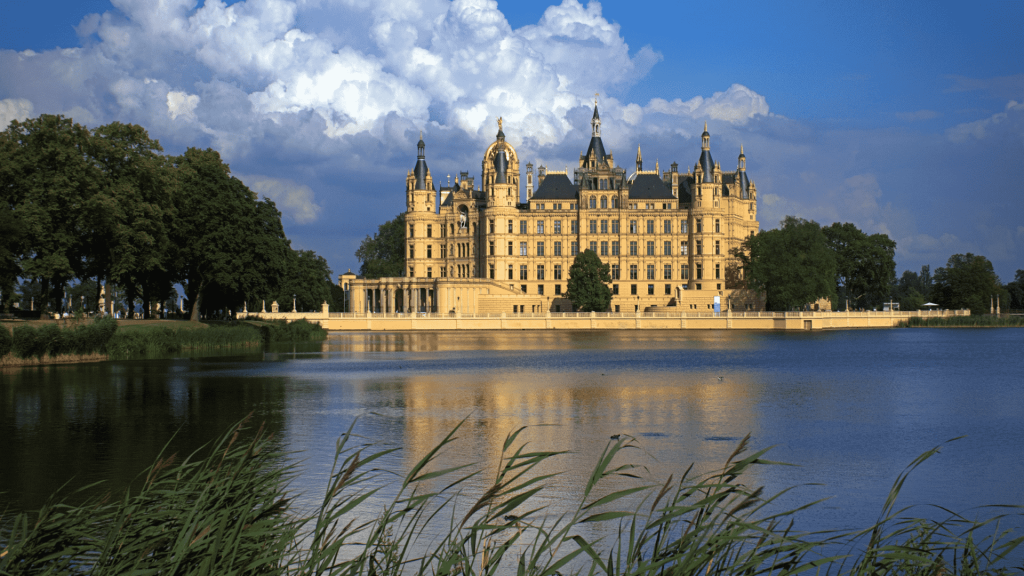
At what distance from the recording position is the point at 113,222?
133 ft

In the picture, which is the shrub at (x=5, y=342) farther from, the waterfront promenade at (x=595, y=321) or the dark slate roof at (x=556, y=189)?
the dark slate roof at (x=556, y=189)

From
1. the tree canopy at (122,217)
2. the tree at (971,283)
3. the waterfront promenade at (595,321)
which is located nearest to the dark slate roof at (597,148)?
the waterfront promenade at (595,321)

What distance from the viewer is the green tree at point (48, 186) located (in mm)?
39781

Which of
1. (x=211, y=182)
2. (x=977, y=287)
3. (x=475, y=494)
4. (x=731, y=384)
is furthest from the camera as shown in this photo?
(x=977, y=287)

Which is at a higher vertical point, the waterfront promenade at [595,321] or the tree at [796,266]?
the tree at [796,266]

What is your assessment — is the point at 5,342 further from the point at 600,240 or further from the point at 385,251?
the point at 385,251

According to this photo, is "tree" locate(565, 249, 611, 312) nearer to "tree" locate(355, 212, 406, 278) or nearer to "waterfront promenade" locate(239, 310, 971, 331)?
"waterfront promenade" locate(239, 310, 971, 331)

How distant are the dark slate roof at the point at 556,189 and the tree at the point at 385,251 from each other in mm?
22270

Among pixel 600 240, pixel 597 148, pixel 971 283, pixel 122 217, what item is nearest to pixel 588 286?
pixel 600 240

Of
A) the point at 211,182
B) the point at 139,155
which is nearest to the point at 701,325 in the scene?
the point at 211,182

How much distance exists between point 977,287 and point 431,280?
204ft

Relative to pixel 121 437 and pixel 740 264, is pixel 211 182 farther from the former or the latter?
pixel 740 264

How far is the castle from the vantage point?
10206cm

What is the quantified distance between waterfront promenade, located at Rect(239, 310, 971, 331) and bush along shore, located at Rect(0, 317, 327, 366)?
116 ft
